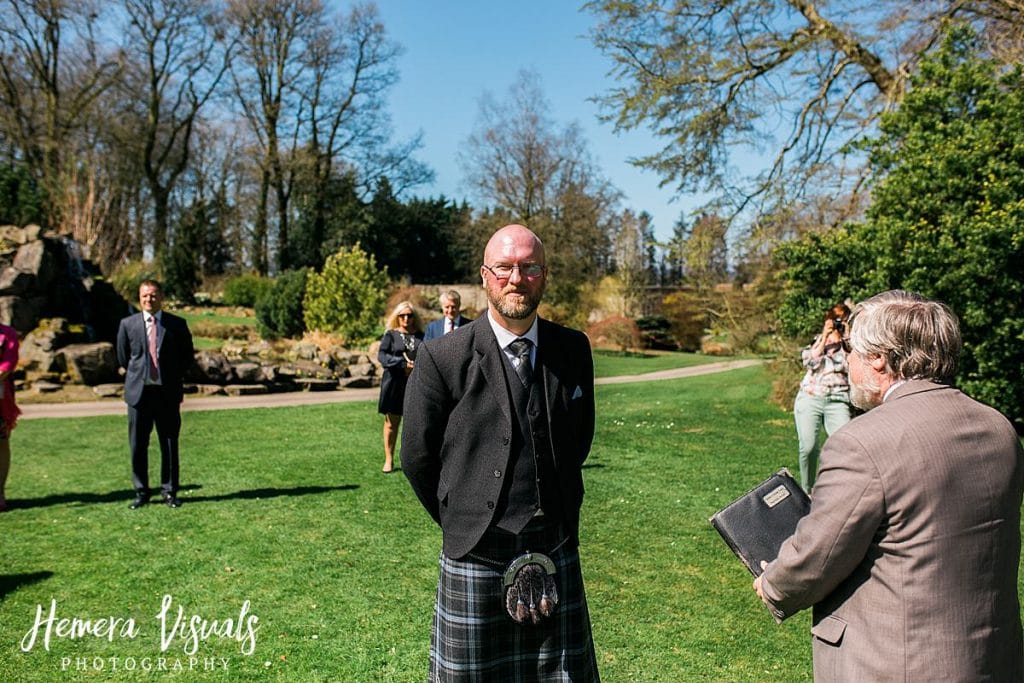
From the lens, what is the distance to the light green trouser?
6.71 metres

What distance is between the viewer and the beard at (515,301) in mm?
2682

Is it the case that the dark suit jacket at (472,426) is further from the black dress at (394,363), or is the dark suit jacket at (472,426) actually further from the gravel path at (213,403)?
the gravel path at (213,403)

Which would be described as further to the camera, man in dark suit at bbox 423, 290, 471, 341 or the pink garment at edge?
man in dark suit at bbox 423, 290, 471, 341

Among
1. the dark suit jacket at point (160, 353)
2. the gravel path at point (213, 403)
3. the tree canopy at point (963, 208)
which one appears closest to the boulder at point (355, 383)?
the gravel path at point (213, 403)

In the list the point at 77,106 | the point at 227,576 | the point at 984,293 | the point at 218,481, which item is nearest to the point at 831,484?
the point at 227,576

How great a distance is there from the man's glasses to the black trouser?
16.9 ft

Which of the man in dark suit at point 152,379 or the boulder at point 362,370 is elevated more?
the man in dark suit at point 152,379

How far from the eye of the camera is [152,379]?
669 cm

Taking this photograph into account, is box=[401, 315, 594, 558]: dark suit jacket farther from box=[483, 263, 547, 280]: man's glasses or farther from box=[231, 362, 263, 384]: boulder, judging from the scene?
box=[231, 362, 263, 384]: boulder

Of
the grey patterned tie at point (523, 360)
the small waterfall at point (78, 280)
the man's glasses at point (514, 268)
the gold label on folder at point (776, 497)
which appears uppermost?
the small waterfall at point (78, 280)

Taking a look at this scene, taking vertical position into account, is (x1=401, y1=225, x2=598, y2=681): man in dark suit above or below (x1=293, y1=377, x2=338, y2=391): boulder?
above

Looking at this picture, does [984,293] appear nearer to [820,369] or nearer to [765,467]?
[765,467]

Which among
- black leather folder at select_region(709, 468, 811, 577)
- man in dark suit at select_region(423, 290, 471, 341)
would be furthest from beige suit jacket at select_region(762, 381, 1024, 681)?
man in dark suit at select_region(423, 290, 471, 341)

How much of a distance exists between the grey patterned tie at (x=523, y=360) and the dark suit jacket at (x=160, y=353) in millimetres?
4884
